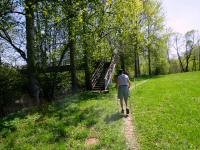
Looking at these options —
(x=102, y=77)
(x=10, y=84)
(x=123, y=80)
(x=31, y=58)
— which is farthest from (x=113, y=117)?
(x=102, y=77)

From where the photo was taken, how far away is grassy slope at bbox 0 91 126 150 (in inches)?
398

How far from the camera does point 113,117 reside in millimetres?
13828

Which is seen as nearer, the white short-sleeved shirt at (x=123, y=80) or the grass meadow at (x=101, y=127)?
the grass meadow at (x=101, y=127)

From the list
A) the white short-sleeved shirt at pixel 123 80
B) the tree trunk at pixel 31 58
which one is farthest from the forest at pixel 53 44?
the white short-sleeved shirt at pixel 123 80

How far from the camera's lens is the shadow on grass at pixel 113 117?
13.1 meters

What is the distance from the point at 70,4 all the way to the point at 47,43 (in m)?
6.51

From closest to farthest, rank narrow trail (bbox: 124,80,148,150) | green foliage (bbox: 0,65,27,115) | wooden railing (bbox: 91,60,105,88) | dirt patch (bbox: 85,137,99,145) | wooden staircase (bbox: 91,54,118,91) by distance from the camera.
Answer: narrow trail (bbox: 124,80,148,150) → dirt patch (bbox: 85,137,99,145) → green foliage (bbox: 0,65,27,115) → wooden staircase (bbox: 91,54,118,91) → wooden railing (bbox: 91,60,105,88)

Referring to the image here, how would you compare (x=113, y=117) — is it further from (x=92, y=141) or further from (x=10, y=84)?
(x=10, y=84)

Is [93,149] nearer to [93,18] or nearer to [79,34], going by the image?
[79,34]

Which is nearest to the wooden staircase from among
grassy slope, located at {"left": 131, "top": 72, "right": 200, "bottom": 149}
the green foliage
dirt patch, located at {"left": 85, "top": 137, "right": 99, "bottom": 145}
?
the green foliage

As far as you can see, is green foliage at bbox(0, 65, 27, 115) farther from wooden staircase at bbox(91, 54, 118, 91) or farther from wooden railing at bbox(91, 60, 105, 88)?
wooden railing at bbox(91, 60, 105, 88)

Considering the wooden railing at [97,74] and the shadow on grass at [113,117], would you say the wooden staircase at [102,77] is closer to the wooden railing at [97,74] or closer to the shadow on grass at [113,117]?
the wooden railing at [97,74]

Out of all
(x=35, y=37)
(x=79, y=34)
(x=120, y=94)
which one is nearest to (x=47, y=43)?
(x=35, y=37)

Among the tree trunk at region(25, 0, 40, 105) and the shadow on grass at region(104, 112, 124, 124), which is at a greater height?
the tree trunk at region(25, 0, 40, 105)
